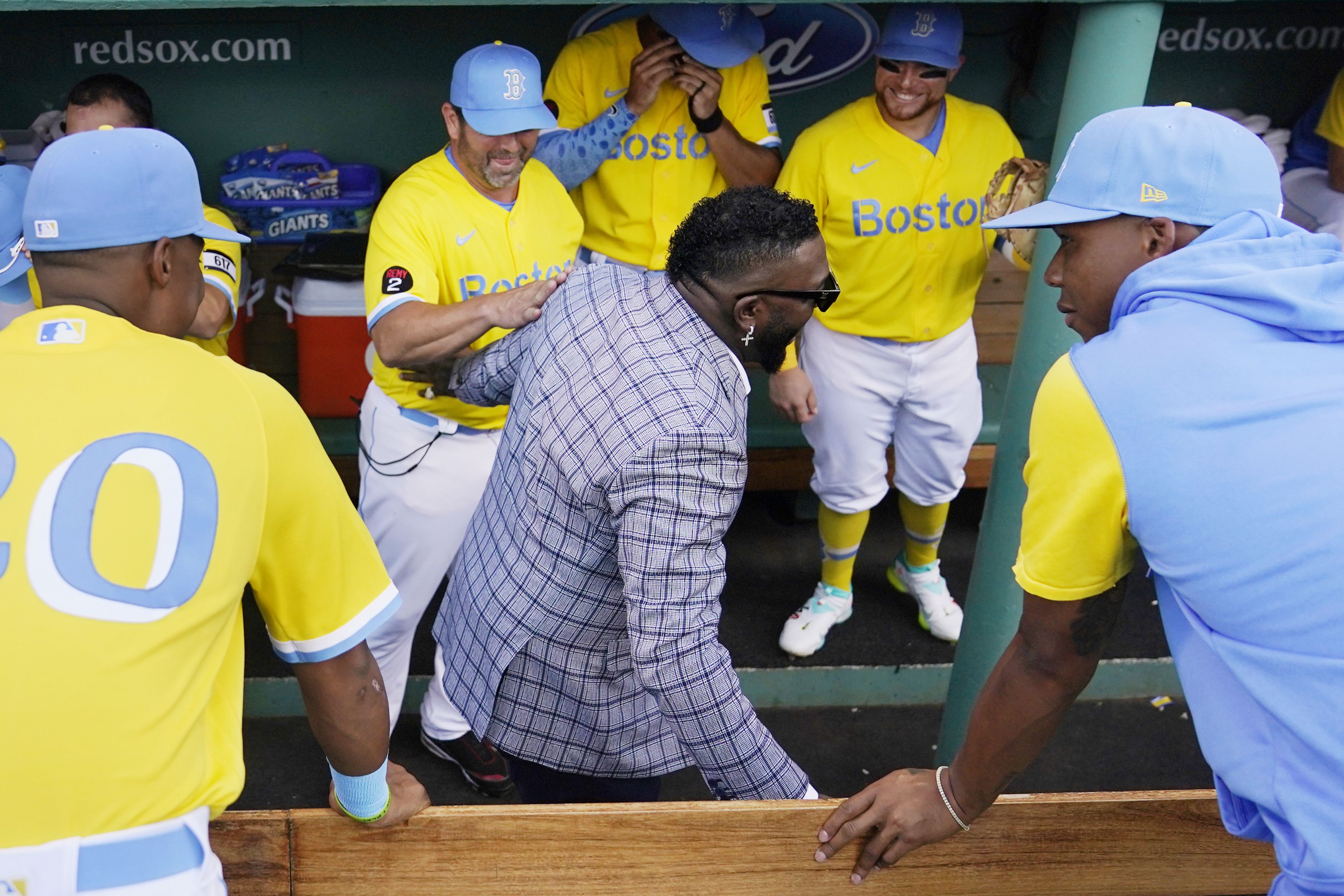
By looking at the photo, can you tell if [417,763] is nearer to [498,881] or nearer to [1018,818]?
[498,881]

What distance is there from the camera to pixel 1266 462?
1.41 m

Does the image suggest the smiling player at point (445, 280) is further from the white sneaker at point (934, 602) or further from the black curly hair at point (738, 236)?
the white sneaker at point (934, 602)

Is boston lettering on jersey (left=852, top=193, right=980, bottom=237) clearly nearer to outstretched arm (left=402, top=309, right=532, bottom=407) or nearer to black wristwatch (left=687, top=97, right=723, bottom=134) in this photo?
black wristwatch (left=687, top=97, right=723, bottom=134)

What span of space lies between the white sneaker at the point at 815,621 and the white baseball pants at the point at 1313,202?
1.94 m

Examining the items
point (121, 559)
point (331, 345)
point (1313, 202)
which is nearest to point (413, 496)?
point (331, 345)

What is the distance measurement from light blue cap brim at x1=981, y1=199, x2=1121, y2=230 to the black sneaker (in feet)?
7.24

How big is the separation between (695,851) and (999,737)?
54 cm

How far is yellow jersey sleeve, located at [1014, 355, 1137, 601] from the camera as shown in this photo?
60.7 inches

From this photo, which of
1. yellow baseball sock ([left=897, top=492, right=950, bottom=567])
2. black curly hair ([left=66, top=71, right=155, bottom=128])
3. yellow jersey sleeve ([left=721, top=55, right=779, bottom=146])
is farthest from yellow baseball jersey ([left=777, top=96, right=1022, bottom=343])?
black curly hair ([left=66, top=71, right=155, bottom=128])

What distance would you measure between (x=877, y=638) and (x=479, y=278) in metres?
1.94

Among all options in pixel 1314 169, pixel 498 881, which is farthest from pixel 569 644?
pixel 1314 169

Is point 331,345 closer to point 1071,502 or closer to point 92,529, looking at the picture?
point 92,529

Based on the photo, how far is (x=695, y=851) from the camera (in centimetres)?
199

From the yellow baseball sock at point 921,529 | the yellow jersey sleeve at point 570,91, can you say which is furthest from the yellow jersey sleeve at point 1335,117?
the yellow jersey sleeve at point 570,91
